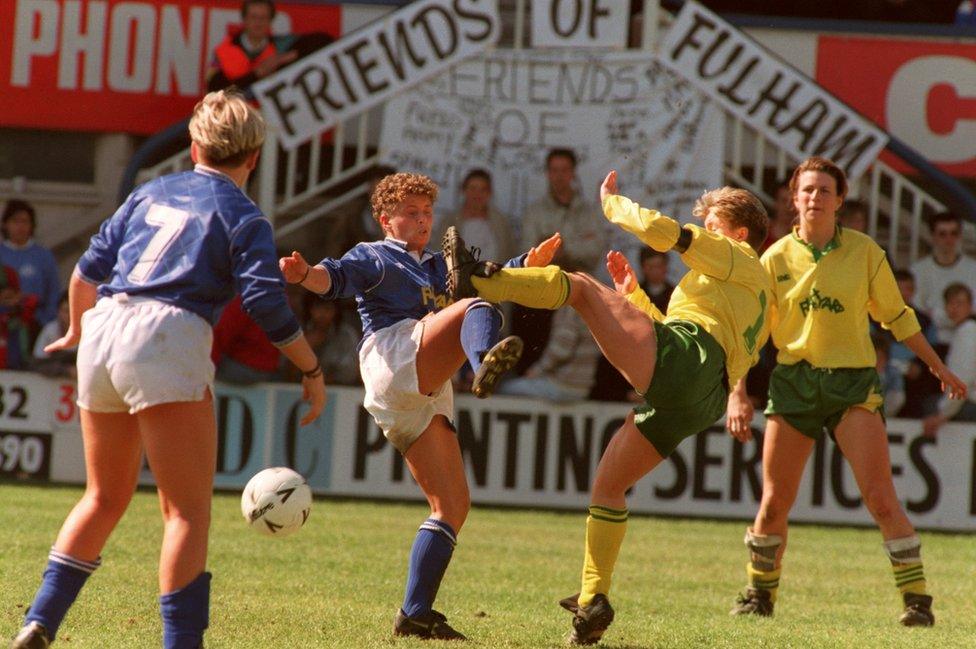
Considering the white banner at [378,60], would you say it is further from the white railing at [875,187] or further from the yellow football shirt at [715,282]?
the yellow football shirt at [715,282]

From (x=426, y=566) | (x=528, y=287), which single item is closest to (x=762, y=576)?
(x=426, y=566)

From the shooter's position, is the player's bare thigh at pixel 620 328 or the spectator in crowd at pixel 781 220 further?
the spectator in crowd at pixel 781 220

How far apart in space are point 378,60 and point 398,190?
754 centimetres

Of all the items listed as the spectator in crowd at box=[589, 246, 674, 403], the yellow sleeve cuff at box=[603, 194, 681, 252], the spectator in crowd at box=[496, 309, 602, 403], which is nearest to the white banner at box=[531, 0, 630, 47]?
the spectator in crowd at box=[589, 246, 674, 403]

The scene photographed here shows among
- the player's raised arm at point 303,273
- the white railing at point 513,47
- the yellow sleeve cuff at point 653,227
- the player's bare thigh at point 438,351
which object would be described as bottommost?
the player's bare thigh at point 438,351

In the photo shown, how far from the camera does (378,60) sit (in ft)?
45.1

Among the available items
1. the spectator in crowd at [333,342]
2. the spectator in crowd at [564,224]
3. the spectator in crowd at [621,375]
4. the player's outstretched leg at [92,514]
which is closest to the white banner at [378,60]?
the spectator in crowd at [564,224]

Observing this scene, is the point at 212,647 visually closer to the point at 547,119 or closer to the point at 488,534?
the point at 488,534

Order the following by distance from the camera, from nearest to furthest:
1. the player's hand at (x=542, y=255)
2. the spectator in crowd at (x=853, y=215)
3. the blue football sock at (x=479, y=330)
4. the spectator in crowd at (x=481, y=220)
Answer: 1. the blue football sock at (x=479, y=330)
2. the player's hand at (x=542, y=255)
3. the spectator in crowd at (x=853, y=215)
4. the spectator in crowd at (x=481, y=220)

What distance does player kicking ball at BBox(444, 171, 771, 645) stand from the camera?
6.08 metres

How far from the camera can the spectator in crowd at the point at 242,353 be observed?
1270 centimetres

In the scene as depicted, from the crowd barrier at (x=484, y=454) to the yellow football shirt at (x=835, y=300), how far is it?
5420 mm

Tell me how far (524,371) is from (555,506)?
119 cm

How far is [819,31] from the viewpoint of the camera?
1483cm
